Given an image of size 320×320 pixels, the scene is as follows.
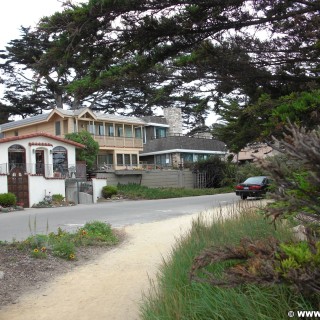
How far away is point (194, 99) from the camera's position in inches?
391

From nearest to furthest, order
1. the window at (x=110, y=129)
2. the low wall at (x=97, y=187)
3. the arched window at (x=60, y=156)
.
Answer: the low wall at (x=97, y=187)
the arched window at (x=60, y=156)
the window at (x=110, y=129)

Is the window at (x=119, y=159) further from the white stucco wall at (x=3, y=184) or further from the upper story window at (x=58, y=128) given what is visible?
the white stucco wall at (x=3, y=184)

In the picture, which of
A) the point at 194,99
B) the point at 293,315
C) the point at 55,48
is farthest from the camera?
the point at 194,99

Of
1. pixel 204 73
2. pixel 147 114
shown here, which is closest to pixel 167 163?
pixel 147 114

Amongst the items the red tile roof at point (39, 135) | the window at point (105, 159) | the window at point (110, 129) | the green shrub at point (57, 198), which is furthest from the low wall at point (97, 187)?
the window at point (110, 129)

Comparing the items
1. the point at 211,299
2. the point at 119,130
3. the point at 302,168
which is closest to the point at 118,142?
the point at 119,130

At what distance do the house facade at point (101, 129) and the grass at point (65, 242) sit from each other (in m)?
28.7

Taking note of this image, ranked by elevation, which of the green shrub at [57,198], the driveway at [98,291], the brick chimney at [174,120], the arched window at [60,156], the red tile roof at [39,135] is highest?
the brick chimney at [174,120]

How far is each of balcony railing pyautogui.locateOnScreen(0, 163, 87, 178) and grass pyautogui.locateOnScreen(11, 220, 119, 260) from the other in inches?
694

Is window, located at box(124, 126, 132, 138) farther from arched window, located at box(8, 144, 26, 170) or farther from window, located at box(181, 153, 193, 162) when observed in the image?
arched window, located at box(8, 144, 26, 170)

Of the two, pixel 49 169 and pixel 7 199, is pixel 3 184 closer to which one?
pixel 7 199

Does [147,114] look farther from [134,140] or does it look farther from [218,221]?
[218,221]

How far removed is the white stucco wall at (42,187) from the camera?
2708cm

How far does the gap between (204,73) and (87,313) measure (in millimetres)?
5159
